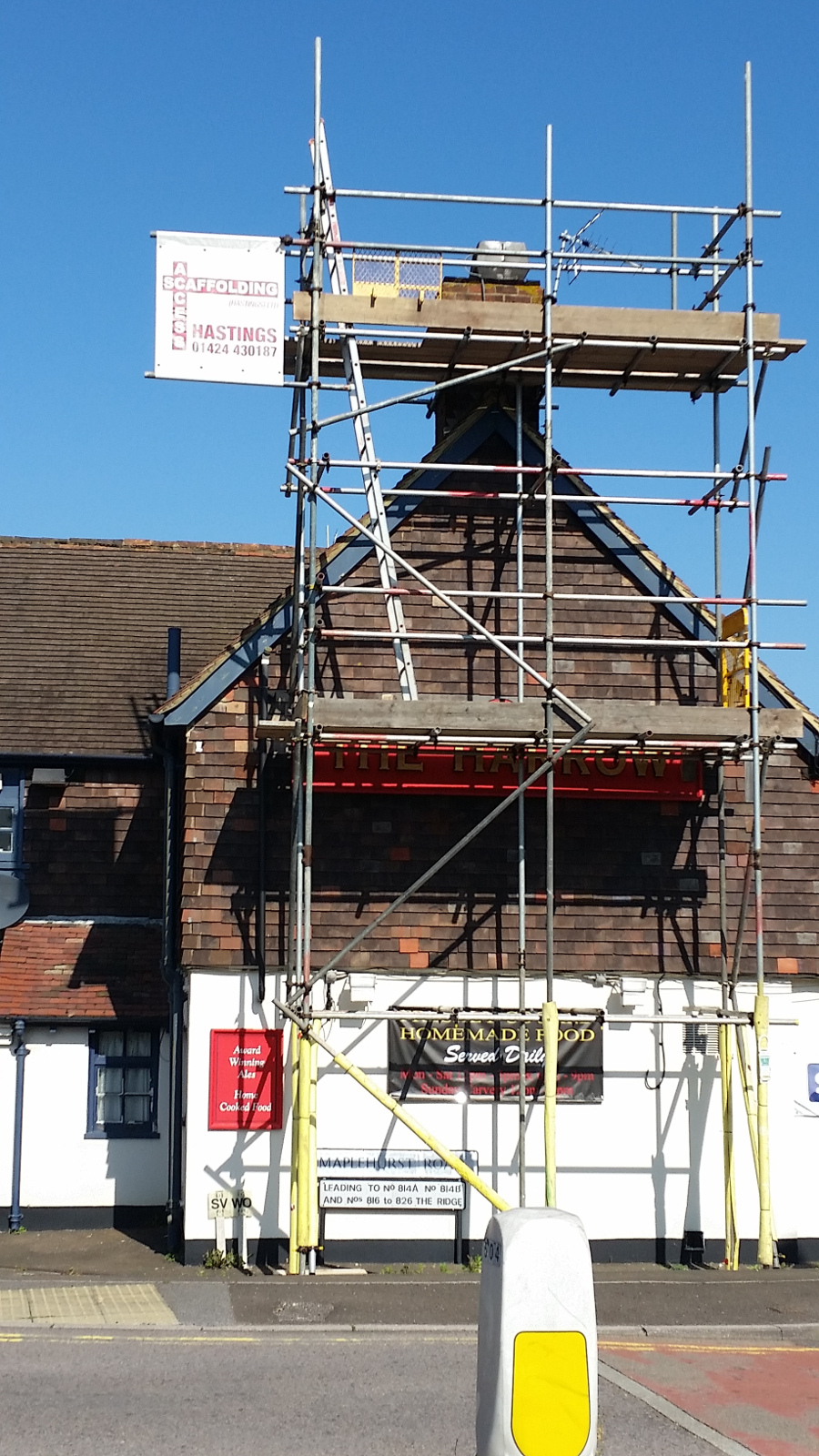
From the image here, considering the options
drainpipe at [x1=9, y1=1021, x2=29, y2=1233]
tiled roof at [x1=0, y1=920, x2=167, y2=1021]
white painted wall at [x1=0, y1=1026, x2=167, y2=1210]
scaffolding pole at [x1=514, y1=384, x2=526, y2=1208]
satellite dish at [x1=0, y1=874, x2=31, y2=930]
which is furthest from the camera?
satellite dish at [x1=0, y1=874, x2=31, y2=930]

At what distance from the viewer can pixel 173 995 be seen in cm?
1600

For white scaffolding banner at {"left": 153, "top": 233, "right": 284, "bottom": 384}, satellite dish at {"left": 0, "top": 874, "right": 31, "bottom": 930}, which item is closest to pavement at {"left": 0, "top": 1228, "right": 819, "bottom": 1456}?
satellite dish at {"left": 0, "top": 874, "right": 31, "bottom": 930}

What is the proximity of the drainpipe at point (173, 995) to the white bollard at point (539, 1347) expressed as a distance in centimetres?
893

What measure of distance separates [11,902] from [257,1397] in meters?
8.73

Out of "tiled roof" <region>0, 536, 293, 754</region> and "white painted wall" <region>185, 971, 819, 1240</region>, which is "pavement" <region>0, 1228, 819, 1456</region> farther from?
"tiled roof" <region>0, 536, 293, 754</region>

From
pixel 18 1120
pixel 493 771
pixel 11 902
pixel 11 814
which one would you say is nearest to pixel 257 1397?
pixel 493 771

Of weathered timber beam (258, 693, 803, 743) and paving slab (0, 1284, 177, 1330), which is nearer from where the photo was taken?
paving slab (0, 1284, 177, 1330)

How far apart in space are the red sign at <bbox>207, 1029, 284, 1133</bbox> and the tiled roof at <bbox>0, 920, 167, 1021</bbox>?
2.43 meters

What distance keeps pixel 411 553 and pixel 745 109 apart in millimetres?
5545

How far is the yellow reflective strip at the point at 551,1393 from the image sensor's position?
654 cm

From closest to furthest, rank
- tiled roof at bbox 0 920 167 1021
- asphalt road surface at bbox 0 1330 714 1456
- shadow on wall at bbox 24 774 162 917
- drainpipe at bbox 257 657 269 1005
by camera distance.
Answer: asphalt road surface at bbox 0 1330 714 1456, drainpipe at bbox 257 657 269 1005, tiled roof at bbox 0 920 167 1021, shadow on wall at bbox 24 774 162 917

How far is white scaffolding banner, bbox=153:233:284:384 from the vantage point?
49.0 feet

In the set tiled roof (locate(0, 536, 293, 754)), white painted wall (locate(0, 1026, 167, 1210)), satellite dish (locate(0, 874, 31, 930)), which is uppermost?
tiled roof (locate(0, 536, 293, 754))

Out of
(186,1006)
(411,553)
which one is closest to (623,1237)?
(186,1006)
